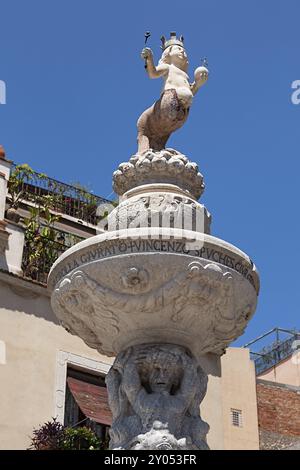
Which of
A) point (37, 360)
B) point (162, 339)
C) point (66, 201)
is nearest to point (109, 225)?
point (162, 339)

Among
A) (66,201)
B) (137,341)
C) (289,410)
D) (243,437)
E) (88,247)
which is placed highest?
(66,201)

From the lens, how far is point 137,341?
7695 millimetres

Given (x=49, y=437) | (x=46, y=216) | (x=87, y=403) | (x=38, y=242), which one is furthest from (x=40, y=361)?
(x=46, y=216)

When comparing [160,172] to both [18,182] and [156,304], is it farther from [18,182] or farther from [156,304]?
[18,182]

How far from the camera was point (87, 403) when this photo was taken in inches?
617

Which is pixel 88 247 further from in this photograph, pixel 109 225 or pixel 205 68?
pixel 205 68

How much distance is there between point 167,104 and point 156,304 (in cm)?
238

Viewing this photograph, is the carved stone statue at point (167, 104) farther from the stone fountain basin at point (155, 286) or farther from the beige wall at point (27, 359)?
the beige wall at point (27, 359)

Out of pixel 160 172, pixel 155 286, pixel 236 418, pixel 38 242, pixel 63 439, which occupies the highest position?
pixel 38 242

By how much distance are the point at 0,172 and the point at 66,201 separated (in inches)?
151

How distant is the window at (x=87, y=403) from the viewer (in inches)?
612

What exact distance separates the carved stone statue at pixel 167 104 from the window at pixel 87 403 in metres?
7.48

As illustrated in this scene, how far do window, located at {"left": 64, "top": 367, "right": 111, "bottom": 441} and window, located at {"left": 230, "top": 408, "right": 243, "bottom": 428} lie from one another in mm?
3791

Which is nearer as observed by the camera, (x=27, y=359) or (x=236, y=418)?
(x=27, y=359)
